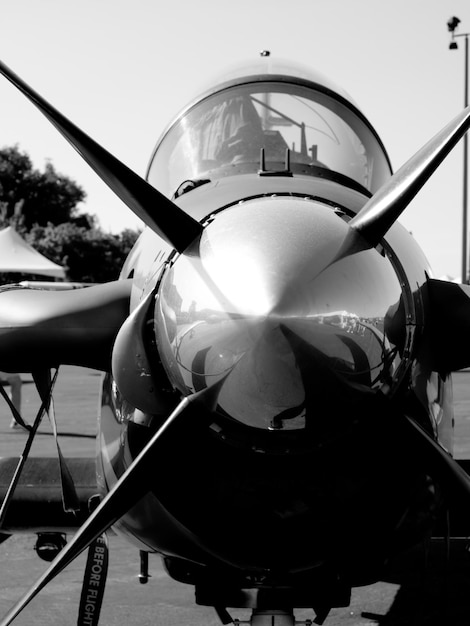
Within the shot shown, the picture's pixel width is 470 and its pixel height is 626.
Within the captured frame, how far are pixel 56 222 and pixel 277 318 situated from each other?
252 feet

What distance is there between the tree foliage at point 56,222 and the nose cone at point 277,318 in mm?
55338

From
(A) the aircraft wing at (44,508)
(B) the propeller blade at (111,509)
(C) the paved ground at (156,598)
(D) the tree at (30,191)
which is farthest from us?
(D) the tree at (30,191)

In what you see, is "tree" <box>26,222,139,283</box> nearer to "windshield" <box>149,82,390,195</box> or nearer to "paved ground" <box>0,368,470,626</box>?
"paved ground" <box>0,368,470,626</box>

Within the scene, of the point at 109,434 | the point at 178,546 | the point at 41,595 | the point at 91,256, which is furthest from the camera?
the point at 91,256

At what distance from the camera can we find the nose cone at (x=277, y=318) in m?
2.30

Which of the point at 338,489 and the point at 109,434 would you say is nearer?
the point at 338,489

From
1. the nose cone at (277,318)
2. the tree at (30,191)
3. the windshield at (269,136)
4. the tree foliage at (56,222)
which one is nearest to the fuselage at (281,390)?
the nose cone at (277,318)

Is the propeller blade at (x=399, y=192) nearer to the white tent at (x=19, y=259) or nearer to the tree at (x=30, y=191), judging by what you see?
A: the white tent at (x=19, y=259)

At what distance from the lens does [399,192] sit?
8.73ft

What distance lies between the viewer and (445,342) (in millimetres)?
2908

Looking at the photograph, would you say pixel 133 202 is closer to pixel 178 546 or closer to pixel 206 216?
pixel 206 216

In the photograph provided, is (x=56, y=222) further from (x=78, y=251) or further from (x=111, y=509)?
(x=111, y=509)

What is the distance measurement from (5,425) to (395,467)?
1128 cm

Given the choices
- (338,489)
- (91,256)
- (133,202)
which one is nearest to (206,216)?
(133,202)
